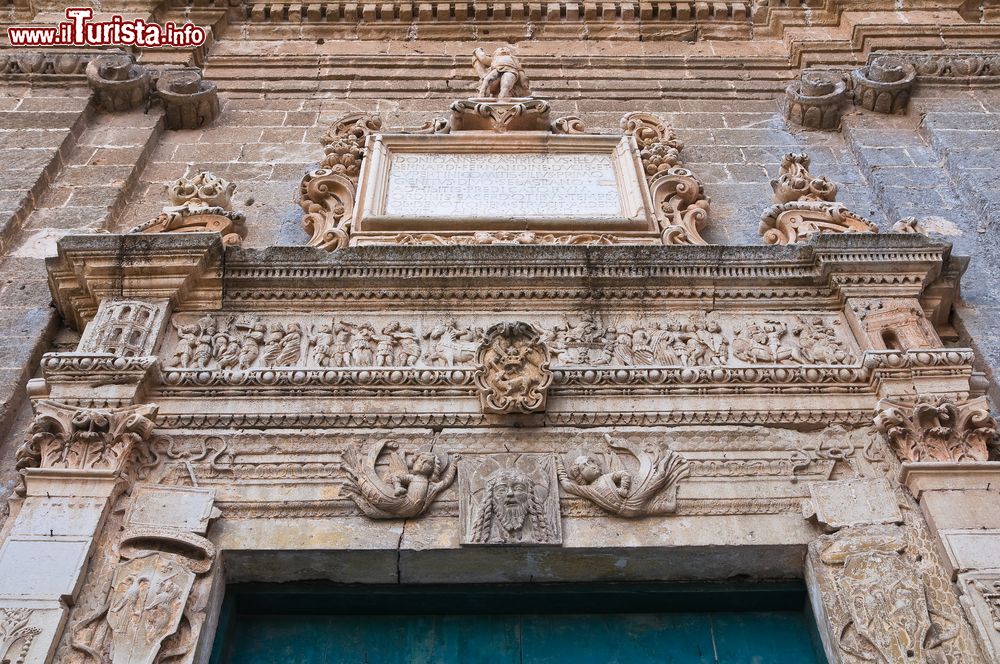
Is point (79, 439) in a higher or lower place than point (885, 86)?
lower

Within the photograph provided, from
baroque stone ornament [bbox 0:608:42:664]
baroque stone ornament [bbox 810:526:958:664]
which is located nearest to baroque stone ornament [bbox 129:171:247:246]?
baroque stone ornament [bbox 0:608:42:664]

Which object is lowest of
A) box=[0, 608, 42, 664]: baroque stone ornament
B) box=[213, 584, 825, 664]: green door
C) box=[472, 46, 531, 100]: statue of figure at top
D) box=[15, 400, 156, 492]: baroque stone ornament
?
box=[0, 608, 42, 664]: baroque stone ornament

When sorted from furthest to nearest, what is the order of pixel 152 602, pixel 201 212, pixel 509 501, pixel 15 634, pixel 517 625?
pixel 201 212 < pixel 517 625 < pixel 509 501 < pixel 152 602 < pixel 15 634

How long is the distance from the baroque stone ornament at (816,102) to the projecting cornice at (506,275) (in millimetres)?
1985

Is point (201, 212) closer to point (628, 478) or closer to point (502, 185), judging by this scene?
point (502, 185)

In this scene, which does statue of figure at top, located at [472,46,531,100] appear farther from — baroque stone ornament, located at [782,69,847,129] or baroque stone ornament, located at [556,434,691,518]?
baroque stone ornament, located at [556,434,691,518]

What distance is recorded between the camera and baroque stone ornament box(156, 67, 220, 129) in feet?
20.1

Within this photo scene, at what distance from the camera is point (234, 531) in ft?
11.4

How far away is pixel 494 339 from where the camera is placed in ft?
12.8

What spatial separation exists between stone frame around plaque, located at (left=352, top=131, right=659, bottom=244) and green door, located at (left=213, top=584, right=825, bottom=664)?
1937mm

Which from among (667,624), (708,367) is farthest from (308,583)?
(708,367)

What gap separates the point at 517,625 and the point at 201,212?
2.71 metres

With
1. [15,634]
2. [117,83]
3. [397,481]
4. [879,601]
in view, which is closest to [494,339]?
[397,481]

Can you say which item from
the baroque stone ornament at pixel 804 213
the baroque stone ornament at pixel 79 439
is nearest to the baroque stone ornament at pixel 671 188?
the baroque stone ornament at pixel 804 213
